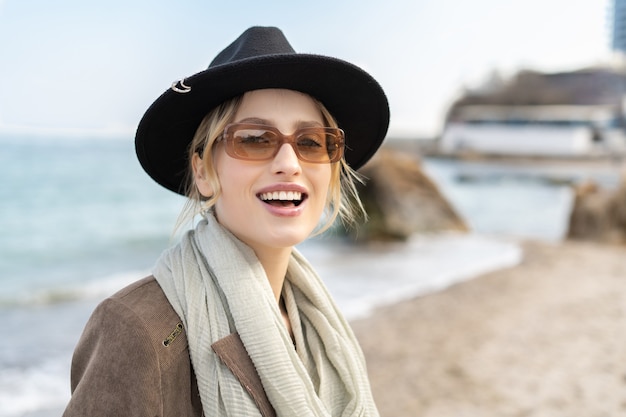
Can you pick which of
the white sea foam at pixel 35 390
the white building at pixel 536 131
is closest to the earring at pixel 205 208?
the white sea foam at pixel 35 390

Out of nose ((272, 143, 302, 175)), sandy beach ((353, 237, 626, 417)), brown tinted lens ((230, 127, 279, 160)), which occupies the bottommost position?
sandy beach ((353, 237, 626, 417))

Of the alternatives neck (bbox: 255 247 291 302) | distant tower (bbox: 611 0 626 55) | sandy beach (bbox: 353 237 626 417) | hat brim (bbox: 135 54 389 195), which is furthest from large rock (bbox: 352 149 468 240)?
distant tower (bbox: 611 0 626 55)

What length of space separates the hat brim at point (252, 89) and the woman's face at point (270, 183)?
0.05m

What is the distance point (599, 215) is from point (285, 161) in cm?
1308

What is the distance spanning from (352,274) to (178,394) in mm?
7941

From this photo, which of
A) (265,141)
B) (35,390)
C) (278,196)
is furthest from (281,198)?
(35,390)

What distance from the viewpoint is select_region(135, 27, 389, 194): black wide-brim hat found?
144cm

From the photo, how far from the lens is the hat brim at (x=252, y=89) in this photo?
1.44 metres

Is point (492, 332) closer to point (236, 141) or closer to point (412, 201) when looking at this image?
point (236, 141)

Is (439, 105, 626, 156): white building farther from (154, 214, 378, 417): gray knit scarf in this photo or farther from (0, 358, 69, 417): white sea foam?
(154, 214, 378, 417): gray knit scarf

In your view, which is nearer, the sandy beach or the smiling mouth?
the smiling mouth

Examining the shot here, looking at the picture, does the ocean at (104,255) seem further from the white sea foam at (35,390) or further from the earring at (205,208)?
the earring at (205,208)

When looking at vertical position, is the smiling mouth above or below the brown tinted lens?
below

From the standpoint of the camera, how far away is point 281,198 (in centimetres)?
152
